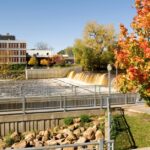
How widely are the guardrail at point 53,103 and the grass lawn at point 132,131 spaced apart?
105 inches

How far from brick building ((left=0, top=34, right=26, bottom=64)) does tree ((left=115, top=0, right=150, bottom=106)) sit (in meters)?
93.1

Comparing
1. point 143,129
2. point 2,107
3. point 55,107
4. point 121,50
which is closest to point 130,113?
point 143,129

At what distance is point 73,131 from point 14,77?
2151 inches

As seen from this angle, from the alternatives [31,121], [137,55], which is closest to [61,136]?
[31,121]

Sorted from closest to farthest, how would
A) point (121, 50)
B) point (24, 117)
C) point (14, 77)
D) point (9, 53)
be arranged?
point (121, 50), point (24, 117), point (14, 77), point (9, 53)

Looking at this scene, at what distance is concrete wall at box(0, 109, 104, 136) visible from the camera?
70.1 feet

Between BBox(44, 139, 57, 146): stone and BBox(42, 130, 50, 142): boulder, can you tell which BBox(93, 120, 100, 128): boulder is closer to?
BBox(44, 139, 57, 146): stone

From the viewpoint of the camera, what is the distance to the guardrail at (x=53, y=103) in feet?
72.4

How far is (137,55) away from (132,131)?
25.8 ft

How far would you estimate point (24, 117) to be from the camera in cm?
2166

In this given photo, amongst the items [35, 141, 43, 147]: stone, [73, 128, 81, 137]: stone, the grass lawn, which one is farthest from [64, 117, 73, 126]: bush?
the grass lawn

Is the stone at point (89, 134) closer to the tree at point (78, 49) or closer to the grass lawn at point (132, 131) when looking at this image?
the grass lawn at point (132, 131)

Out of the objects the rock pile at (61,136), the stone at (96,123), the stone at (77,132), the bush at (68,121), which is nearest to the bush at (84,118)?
the rock pile at (61,136)

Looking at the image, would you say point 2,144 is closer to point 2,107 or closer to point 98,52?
point 2,107
